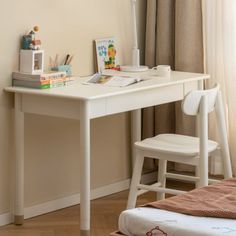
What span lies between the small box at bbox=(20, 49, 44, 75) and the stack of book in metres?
0.05

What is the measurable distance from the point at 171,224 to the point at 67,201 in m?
1.93

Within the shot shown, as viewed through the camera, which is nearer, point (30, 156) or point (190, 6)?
point (30, 156)

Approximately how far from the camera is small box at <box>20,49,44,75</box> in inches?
148

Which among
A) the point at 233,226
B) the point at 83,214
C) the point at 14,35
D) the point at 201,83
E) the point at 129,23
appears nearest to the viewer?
the point at 233,226

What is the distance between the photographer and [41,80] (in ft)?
12.0

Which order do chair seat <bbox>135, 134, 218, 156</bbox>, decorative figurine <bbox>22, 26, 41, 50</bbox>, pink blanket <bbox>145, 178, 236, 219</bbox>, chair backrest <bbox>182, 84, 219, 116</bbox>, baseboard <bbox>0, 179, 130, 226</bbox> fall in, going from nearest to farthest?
pink blanket <bbox>145, 178, 236, 219</bbox> → chair backrest <bbox>182, 84, 219, 116</bbox> → chair seat <bbox>135, 134, 218, 156</bbox> → decorative figurine <bbox>22, 26, 41, 50</bbox> → baseboard <bbox>0, 179, 130, 226</bbox>

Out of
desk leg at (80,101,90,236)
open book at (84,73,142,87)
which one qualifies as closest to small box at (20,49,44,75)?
open book at (84,73,142,87)

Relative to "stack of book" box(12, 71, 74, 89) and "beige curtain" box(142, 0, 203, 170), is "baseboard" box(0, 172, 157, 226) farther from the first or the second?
"stack of book" box(12, 71, 74, 89)

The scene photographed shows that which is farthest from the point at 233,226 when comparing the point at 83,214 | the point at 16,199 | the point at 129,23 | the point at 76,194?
the point at 129,23

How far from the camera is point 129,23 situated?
14.8ft

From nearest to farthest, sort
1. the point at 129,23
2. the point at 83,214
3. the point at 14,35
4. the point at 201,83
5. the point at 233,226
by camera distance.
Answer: the point at 233,226 → the point at 83,214 → the point at 14,35 → the point at 201,83 → the point at 129,23

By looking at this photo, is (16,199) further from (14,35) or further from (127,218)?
(127,218)

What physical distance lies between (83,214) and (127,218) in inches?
44.1

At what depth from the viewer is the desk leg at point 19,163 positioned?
3762mm
